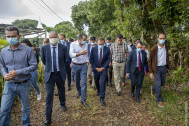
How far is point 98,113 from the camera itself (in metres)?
3.59

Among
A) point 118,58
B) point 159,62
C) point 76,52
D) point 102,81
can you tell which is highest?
point 76,52

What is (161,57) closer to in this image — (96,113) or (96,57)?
(96,57)

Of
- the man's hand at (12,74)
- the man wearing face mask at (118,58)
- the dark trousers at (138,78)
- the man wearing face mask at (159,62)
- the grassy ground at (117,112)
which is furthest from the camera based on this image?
the man wearing face mask at (118,58)

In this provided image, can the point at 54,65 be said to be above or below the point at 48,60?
below

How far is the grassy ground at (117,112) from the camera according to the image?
3214 mm

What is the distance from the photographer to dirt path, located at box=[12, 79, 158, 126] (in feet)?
10.6

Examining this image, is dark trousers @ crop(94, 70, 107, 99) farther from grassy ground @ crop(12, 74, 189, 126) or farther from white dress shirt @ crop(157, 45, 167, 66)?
white dress shirt @ crop(157, 45, 167, 66)

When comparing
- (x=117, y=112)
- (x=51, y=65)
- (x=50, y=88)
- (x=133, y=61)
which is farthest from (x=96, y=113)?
(x=133, y=61)

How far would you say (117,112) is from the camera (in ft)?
12.0

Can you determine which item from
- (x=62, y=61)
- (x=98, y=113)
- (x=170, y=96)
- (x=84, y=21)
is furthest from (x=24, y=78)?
(x=84, y=21)

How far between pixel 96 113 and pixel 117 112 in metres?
0.60

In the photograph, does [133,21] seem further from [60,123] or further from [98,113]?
[60,123]

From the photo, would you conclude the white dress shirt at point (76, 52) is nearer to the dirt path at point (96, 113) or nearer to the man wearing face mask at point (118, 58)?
the man wearing face mask at point (118, 58)

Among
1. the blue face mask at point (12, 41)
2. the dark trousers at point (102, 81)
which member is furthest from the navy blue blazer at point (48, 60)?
the dark trousers at point (102, 81)
